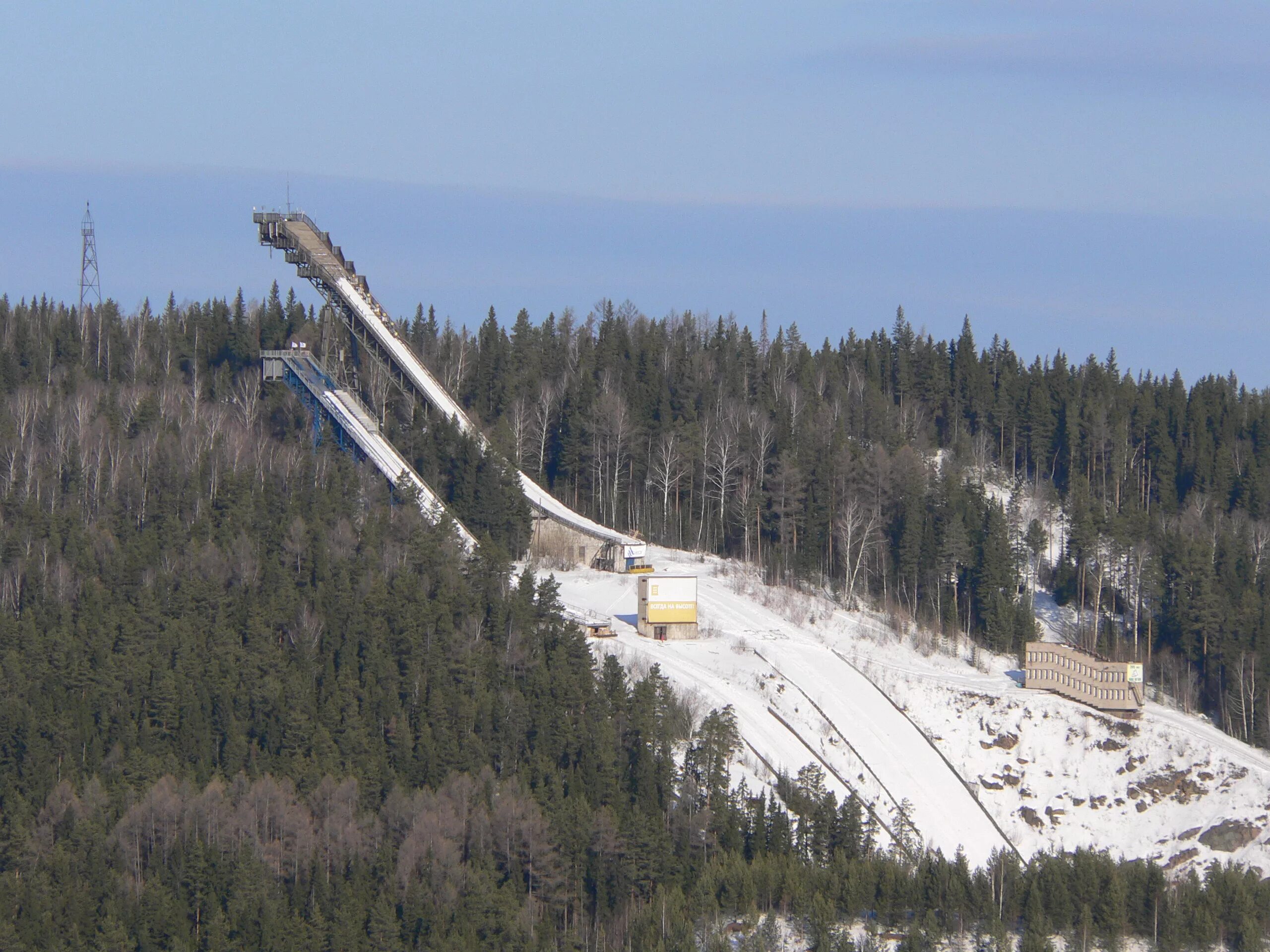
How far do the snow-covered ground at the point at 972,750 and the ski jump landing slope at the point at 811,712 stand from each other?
66 millimetres

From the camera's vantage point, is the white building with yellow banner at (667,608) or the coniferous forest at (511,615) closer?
the coniferous forest at (511,615)

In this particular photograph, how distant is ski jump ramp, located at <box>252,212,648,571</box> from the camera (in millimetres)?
→ 87375

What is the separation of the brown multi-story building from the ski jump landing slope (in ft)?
20.5

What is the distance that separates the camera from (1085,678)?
68.2 metres

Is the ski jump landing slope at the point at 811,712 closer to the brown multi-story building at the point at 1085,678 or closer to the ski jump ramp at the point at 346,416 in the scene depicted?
the brown multi-story building at the point at 1085,678

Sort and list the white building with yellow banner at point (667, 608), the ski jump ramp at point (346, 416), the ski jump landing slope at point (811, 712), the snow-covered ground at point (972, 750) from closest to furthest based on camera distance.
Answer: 1. the ski jump landing slope at point (811, 712)
2. the snow-covered ground at point (972, 750)
3. the white building with yellow banner at point (667, 608)
4. the ski jump ramp at point (346, 416)

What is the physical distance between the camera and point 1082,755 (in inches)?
2584

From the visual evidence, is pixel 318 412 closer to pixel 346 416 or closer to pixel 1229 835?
pixel 346 416

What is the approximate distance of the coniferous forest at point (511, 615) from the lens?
52719mm

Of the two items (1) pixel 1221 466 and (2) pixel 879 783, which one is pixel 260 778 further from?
(1) pixel 1221 466

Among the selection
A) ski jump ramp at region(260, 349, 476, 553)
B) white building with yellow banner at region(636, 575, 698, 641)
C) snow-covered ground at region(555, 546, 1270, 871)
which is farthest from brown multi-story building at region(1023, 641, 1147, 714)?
ski jump ramp at region(260, 349, 476, 553)

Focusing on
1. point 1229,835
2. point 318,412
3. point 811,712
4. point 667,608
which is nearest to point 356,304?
point 318,412

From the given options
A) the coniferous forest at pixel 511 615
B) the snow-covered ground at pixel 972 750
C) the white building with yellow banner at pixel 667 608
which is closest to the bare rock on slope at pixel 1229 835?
the snow-covered ground at pixel 972 750

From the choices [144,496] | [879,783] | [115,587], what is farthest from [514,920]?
[144,496]
